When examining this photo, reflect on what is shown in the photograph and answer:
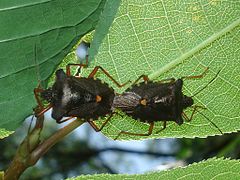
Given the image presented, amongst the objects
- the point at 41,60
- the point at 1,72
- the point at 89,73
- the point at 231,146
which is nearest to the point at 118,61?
the point at 89,73

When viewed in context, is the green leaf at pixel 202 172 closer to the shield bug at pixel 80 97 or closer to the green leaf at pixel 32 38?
the green leaf at pixel 32 38

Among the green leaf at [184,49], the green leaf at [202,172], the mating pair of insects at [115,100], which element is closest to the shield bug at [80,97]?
the mating pair of insects at [115,100]

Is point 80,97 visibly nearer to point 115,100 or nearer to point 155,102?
point 115,100

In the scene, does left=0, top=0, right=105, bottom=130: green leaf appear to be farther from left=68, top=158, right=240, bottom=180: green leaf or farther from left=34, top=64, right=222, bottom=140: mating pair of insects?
left=68, top=158, right=240, bottom=180: green leaf

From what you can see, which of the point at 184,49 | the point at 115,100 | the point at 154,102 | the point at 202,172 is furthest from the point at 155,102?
the point at 202,172

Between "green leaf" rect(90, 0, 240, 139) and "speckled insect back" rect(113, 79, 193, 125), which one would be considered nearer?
"green leaf" rect(90, 0, 240, 139)

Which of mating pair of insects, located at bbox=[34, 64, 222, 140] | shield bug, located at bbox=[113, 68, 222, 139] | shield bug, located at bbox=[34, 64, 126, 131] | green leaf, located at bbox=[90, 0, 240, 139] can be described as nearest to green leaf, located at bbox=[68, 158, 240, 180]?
green leaf, located at bbox=[90, 0, 240, 139]
